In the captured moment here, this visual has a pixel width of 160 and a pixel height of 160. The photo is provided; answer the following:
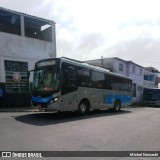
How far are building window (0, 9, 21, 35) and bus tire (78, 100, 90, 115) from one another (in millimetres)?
10395

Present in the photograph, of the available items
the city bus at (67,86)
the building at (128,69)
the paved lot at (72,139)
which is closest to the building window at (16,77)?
the city bus at (67,86)

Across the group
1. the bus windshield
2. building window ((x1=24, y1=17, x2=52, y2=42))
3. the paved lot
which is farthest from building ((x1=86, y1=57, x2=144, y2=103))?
the paved lot

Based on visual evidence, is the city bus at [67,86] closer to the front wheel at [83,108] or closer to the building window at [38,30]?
the front wheel at [83,108]

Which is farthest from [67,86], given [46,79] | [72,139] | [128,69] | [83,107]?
[128,69]

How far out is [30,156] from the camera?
6.16 m

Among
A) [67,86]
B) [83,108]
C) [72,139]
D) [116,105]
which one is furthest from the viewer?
[116,105]

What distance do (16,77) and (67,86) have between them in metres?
8.30

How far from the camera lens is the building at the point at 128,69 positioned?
37.0 meters

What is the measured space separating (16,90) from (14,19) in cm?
641

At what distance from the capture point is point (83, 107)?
1505 centimetres

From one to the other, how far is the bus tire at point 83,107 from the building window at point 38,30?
10.4 metres

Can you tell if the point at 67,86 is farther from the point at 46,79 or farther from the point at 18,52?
the point at 18,52

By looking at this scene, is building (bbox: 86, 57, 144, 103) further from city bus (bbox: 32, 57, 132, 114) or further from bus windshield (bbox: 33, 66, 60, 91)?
bus windshield (bbox: 33, 66, 60, 91)

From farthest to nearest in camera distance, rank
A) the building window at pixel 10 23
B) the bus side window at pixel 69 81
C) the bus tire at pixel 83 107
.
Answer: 1. the building window at pixel 10 23
2. the bus tire at pixel 83 107
3. the bus side window at pixel 69 81
